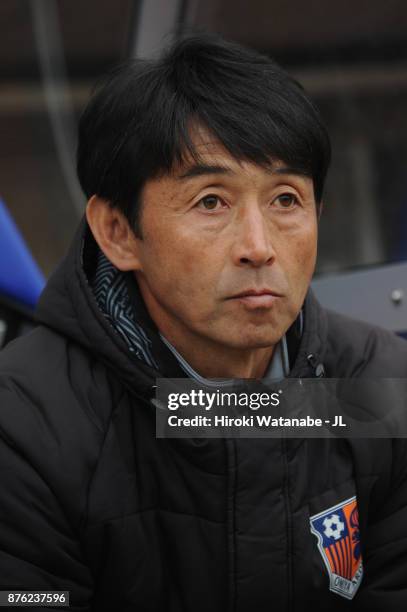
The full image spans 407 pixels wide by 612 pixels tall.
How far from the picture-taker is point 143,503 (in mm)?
1510

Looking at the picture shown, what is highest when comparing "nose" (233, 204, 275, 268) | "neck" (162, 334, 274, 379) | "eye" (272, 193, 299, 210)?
"eye" (272, 193, 299, 210)

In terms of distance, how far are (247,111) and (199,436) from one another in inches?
21.9

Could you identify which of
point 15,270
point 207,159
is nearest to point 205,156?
point 207,159

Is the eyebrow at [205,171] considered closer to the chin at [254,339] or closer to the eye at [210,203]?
the eye at [210,203]

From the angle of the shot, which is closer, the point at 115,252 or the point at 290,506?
the point at 290,506

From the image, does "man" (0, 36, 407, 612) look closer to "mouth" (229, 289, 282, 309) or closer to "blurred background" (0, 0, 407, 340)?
"mouth" (229, 289, 282, 309)

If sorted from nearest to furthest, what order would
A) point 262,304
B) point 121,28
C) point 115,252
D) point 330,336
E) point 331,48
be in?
point 262,304
point 115,252
point 330,336
point 331,48
point 121,28

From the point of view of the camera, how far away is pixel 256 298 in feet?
4.86

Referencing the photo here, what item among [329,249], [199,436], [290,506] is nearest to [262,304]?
[199,436]

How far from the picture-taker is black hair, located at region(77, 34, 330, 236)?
151cm

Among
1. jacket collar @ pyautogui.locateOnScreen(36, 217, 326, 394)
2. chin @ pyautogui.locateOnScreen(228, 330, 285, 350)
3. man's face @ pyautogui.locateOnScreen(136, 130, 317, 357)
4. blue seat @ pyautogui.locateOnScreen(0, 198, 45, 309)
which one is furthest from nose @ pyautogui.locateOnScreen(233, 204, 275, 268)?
blue seat @ pyautogui.locateOnScreen(0, 198, 45, 309)

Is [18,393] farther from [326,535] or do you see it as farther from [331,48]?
[331,48]

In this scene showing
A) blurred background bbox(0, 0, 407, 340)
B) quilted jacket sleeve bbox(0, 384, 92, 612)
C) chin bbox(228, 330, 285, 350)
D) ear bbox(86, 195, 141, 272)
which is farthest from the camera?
blurred background bbox(0, 0, 407, 340)

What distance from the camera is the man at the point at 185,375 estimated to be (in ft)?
4.81
